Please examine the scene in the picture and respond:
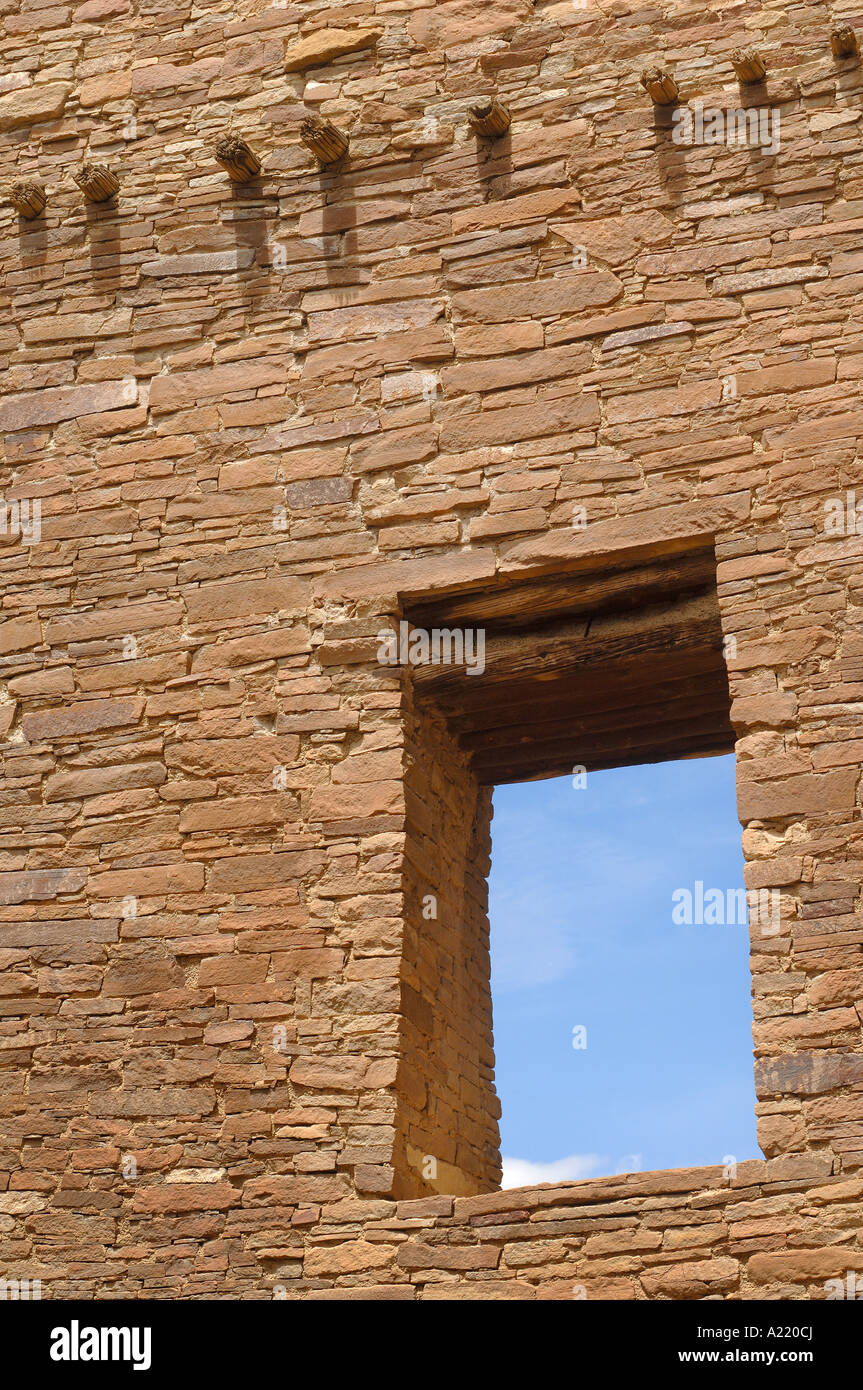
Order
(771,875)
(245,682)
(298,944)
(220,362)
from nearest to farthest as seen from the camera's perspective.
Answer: (771,875) < (298,944) < (245,682) < (220,362)

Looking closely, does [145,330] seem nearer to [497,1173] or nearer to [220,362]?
[220,362]

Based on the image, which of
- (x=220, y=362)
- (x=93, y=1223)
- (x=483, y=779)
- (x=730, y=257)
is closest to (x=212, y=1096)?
(x=93, y=1223)

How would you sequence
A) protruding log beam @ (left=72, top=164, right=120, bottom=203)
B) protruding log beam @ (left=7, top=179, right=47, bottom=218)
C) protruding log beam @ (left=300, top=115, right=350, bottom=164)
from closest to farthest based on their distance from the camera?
protruding log beam @ (left=300, top=115, right=350, bottom=164), protruding log beam @ (left=72, top=164, right=120, bottom=203), protruding log beam @ (left=7, top=179, right=47, bottom=218)

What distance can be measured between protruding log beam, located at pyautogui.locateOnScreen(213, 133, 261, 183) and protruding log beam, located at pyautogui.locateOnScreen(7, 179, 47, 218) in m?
0.91

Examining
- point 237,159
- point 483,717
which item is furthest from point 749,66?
point 483,717

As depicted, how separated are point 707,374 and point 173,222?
2.61m

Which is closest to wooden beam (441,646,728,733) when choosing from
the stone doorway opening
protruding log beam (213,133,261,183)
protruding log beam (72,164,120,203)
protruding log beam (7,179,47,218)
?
the stone doorway opening

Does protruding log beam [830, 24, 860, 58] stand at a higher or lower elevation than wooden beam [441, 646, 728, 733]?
higher

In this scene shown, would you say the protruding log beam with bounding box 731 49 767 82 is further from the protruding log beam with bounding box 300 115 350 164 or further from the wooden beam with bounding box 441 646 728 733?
the wooden beam with bounding box 441 646 728 733

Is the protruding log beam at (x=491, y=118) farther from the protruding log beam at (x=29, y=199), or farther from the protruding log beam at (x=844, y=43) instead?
the protruding log beam at (x=29, y=199)

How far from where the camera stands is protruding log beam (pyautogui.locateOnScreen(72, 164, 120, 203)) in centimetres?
764

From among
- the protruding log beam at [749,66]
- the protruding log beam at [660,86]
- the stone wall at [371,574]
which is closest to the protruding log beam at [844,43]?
the stone wall at [371,574]

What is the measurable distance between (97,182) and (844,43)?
3283 millimetres

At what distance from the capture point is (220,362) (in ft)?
23.9
